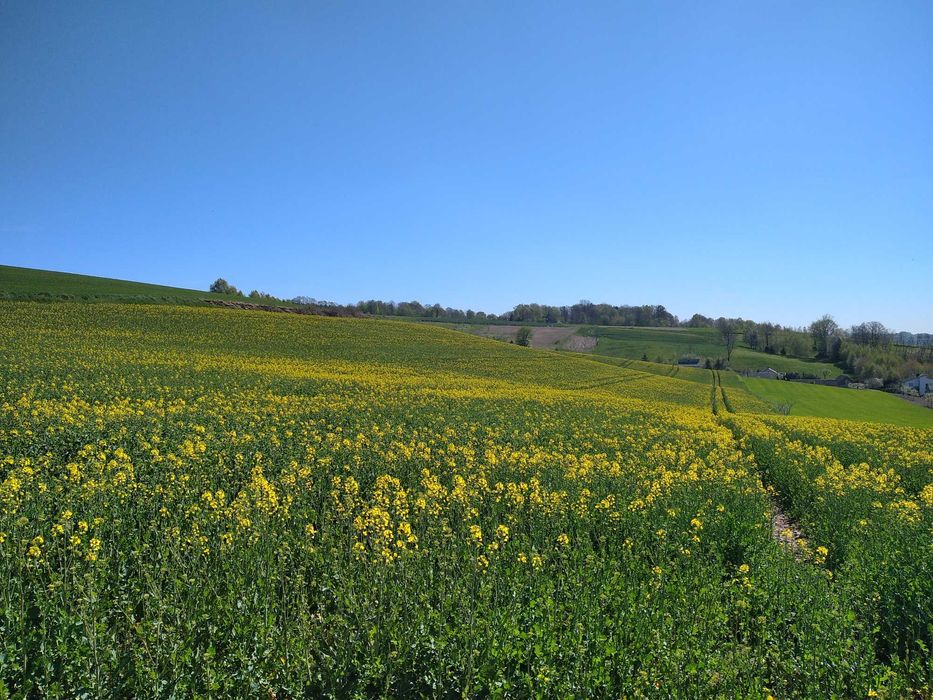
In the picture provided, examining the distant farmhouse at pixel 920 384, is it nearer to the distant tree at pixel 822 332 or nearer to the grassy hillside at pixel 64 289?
the distant tree at pixel 822 332

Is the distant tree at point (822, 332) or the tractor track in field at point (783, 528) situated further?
the distant tree at point (822, 332)

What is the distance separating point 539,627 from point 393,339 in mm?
50642

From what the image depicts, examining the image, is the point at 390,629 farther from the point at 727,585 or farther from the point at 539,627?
the point at 727,585

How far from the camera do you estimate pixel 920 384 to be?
9238cm

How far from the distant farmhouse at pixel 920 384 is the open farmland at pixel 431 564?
98.3 meters

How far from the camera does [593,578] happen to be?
5.98m

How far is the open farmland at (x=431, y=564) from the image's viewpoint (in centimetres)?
425

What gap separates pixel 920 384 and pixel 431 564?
389ft

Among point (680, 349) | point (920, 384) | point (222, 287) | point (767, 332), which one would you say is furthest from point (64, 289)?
point (767, 332)

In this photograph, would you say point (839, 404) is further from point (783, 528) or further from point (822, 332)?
point (822, 332)

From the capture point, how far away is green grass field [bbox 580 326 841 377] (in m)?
106

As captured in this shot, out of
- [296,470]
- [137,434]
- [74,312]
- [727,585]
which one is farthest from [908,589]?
[74,312]

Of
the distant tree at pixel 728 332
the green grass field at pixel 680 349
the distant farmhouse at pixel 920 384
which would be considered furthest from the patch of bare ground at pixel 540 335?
the distant farmhouse at pixel 920 384

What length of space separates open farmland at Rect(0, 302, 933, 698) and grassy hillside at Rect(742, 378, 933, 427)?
38.7 meters
